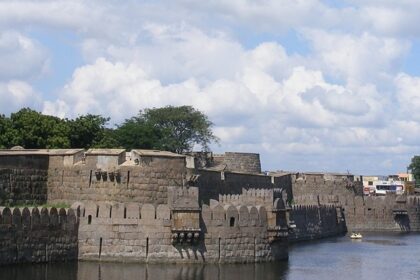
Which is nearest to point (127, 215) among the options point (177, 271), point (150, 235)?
point (150, 235)

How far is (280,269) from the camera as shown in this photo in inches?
1463

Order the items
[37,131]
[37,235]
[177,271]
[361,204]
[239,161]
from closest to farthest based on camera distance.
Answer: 1. [177,271]
2. [37,235]
3. [37,131]
4. [239,161]
5. [361,204]

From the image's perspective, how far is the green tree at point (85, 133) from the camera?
2319 inches

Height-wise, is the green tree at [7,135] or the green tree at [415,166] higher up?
the green tree at [415,166]

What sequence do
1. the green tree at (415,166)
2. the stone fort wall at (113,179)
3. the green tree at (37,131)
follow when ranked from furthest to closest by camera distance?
the green tree at (415,166) < the green tree at (37,131) < the stone fort wall at (113,179)

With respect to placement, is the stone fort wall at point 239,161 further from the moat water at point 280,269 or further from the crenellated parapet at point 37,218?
the crenellated parapet at point 37,218

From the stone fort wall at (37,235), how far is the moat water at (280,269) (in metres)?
0.68

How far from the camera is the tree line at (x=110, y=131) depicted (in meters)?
56.3

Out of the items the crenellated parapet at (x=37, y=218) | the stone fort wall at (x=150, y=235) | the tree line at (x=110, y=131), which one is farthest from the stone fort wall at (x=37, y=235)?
the tree line at (x=110, y=131)

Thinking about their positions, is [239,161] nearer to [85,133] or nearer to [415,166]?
[85,133]

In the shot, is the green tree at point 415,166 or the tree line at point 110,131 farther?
the green tree at point 415,166

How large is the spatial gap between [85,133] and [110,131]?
8.13 meters

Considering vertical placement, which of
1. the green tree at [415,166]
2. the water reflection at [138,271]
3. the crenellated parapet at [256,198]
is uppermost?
the green tree at [415,166]

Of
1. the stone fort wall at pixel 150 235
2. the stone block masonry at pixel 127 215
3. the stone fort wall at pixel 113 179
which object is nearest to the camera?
the stone block masonry at pixel 127 215
